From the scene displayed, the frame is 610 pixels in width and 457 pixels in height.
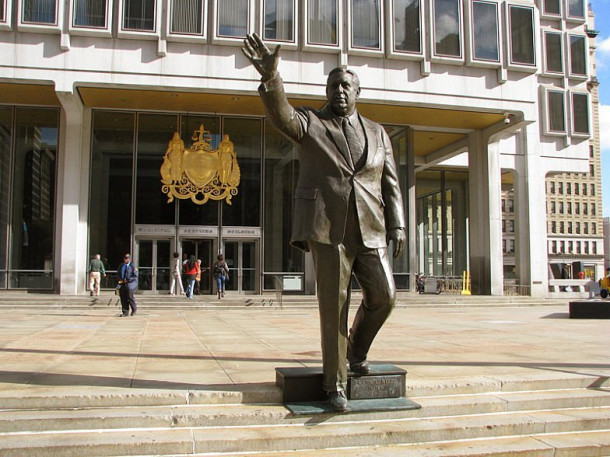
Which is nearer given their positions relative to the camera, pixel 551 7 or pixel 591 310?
pixel 591 310

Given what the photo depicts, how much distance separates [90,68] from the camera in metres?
21.5

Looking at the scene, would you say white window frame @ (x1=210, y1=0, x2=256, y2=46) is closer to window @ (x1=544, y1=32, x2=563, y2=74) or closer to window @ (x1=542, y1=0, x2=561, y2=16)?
window @ (x1=544, y1=32, x2=563, y2=74)

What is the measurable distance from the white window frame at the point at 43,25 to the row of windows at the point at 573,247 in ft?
290

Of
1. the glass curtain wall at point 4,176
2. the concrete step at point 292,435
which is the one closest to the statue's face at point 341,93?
the concrete step at point 292,435

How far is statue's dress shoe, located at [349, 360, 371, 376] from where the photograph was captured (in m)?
4.66

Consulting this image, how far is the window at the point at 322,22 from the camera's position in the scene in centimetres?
2336

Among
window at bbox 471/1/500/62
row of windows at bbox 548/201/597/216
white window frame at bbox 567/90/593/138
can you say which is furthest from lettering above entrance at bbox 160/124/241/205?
row of windows at bbox 548/201/597/216

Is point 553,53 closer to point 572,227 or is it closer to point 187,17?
point 187,17

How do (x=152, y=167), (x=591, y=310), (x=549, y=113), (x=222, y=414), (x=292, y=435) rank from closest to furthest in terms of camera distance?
(x=292, y=435)
(x=222, y=414)
(x=591, y=310)
(x=152, y=167)
(x=549, y=113)

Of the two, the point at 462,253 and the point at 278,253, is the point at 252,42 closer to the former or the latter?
the point at 278,253

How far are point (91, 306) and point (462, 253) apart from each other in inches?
1052

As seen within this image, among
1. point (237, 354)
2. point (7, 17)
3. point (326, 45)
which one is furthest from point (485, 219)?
point (237, 354)

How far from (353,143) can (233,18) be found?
20.1 m

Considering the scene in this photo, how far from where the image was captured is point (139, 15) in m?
22.2
